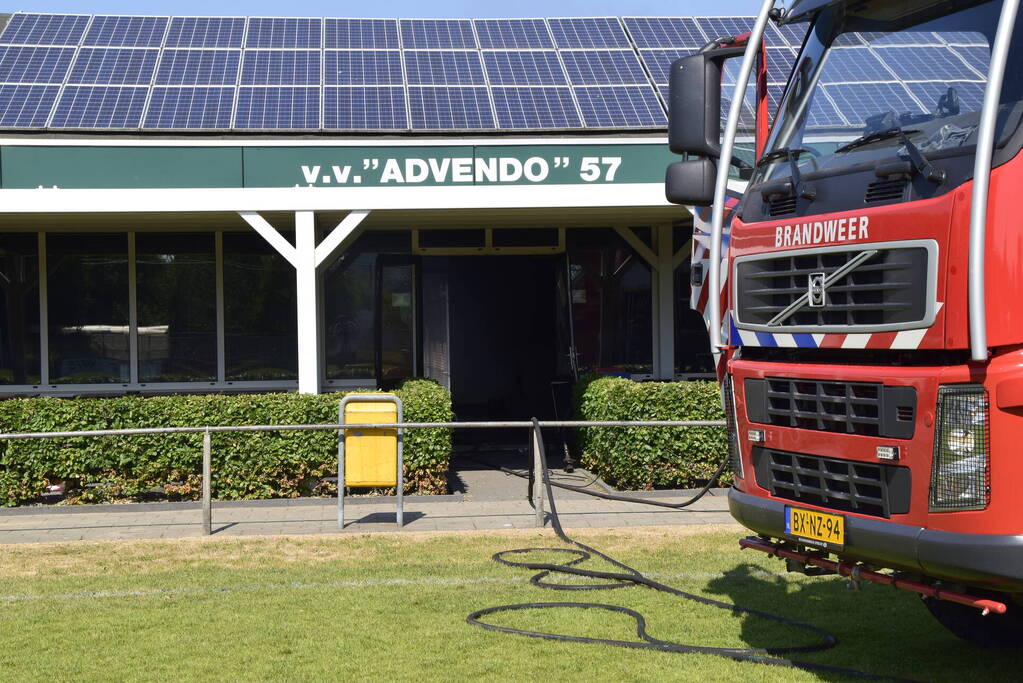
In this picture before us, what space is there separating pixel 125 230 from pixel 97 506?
15.5 ft

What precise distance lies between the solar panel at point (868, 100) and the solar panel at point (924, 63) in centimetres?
11

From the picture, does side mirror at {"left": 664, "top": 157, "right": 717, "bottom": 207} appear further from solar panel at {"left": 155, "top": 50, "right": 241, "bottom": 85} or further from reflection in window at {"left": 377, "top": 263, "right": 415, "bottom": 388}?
solar panel at {"left": 155, "top": 50, "right": 241, "bottom": 85}

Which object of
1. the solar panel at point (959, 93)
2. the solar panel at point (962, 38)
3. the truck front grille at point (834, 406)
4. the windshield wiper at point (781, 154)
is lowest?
the truck front grille at point (834, 406)

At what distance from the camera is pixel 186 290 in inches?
595

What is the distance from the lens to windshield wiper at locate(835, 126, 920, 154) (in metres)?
5.16

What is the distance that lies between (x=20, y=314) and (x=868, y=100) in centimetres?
1226

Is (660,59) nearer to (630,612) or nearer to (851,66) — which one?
(851,66)

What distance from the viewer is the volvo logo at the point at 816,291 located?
5.17 m

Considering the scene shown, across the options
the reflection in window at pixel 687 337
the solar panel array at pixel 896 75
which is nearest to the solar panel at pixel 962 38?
→ the solar panel array at pixel 896 75

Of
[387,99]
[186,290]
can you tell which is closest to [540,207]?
[387,99]

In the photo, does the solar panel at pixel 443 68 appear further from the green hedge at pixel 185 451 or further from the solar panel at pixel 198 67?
the green hedge at pixel 185 451

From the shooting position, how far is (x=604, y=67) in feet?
55.8

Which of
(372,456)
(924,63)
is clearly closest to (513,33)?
(372,456)

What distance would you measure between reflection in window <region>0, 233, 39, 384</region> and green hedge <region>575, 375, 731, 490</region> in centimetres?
770
